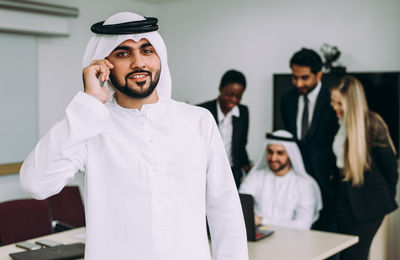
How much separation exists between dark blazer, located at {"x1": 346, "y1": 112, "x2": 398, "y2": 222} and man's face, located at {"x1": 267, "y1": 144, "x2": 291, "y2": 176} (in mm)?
561

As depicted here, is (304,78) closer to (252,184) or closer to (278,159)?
(278,159)

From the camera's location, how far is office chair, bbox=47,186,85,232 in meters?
4.18

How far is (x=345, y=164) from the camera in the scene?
3629 millimetres

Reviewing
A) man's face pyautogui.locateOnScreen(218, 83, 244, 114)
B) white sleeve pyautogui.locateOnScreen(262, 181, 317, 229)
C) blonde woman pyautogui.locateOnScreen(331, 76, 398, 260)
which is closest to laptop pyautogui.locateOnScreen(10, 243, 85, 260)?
white sleeve pyautogui.locateOnScreen(262, 181, 317, 229)

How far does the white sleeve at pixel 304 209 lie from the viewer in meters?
3.64

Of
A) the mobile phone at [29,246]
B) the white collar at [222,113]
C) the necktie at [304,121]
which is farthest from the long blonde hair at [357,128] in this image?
the mobile phone at [29,246]

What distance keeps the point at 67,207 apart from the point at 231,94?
1.73 m

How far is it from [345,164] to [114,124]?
7.83 feet

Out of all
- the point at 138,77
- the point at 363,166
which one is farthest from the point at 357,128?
the point at 138,77

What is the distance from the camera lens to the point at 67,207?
4281 mm

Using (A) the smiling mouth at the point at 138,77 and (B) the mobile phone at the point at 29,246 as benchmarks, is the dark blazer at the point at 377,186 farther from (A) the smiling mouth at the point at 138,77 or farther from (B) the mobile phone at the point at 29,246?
(A) the smiling mouth at the point at 138,77

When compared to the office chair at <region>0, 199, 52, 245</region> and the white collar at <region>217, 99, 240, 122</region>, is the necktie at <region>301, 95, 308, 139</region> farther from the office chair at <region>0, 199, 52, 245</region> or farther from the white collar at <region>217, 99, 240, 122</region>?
the office chair at <region>0, 199, 52, 245</region>

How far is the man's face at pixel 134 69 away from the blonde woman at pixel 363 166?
2.21 m

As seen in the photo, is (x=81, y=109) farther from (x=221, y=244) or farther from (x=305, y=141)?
(x=305, y=141)
